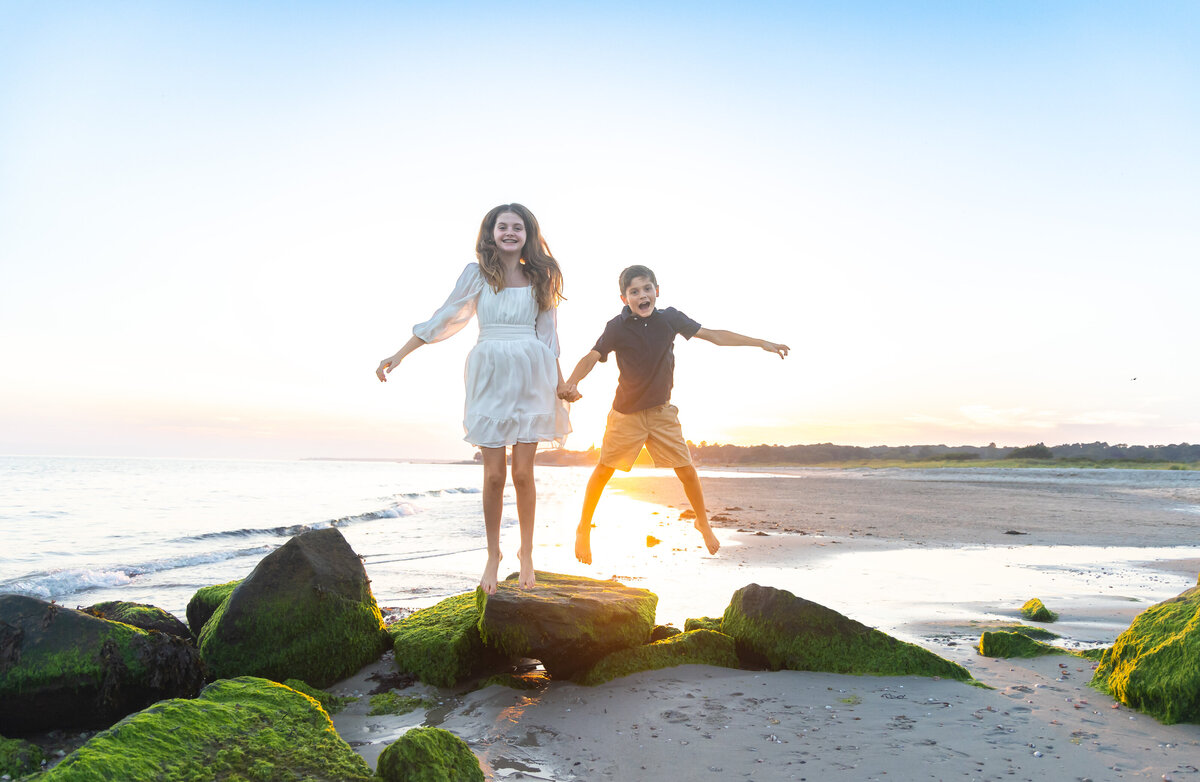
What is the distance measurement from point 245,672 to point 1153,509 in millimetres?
24905

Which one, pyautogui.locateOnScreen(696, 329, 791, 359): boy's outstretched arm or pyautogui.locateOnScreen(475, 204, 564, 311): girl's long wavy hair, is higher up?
pyautogui.locateOnScreen(475, 204, 564, 311): girl's long wavy hair

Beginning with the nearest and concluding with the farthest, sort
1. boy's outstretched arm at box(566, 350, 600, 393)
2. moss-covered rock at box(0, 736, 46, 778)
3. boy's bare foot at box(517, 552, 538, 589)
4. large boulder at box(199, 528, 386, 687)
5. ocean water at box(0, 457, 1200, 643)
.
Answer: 1. moss-covered rock at box(0, 736, 46, 778)
2. large boulder at box(199, 528, 386, 687)
3. boy's bare foot at box(517, 552, 538, 589)
4. boy's outstretched arm at box(566, 350, 600, 393)
5. ocean water at box(0, 457, 1200, 643)

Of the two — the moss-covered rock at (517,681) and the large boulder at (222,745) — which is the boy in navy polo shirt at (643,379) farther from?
the large boulder at (222,745)

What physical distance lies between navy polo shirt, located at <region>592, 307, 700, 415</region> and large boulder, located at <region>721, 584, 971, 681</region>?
2.10 meters

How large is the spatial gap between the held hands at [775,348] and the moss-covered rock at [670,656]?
2.72 m

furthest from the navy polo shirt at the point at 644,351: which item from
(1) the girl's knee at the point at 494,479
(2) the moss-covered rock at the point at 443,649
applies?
(2) the moss-covered rock at the point at 443,649

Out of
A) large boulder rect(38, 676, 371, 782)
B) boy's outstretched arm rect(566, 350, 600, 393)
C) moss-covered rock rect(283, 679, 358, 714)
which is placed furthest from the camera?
boy's outstretched arm rect(566, 350, 600, 393)

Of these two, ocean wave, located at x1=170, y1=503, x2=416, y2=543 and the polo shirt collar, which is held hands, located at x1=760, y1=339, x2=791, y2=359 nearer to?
the polo shirt collar

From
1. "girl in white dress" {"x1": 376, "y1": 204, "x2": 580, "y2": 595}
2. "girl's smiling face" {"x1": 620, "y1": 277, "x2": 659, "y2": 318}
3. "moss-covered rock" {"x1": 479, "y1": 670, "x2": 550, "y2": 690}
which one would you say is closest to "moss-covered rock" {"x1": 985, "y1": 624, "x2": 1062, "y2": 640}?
"moss-covered rock" {"x1": 479, "y1": 670, "x2": 550, "y2": 690}

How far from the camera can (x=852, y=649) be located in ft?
17.1

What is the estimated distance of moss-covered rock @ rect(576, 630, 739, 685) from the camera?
5.14 m

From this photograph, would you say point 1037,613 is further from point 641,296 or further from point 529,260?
point 529,260

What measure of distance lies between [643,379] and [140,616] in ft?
14.9

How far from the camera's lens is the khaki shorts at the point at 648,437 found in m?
6.98
